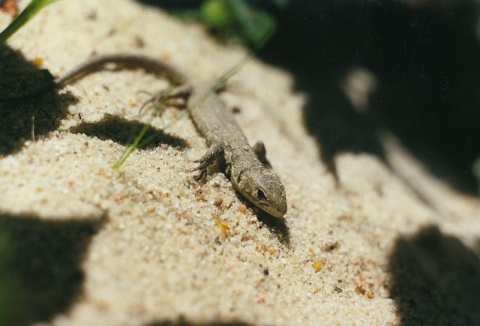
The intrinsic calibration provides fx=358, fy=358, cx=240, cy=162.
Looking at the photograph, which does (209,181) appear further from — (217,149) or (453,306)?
(453,306)

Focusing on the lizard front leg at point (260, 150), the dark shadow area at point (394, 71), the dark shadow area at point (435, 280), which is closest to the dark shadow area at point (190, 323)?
the dark shadow area at point (435, 280)

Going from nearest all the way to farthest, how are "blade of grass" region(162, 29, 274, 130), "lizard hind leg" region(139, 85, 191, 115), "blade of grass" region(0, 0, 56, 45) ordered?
"blade of grass" region(0, 0, 56, 45), "blade of grass" region(162, 29, 274, 130), "lizard hind leg" region(139, 85, 191, 115)

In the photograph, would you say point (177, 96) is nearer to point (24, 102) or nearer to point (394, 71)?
point (24, 102)

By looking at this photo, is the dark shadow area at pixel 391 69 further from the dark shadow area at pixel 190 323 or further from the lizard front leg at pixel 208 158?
the dark shadow area at pixel 190 323

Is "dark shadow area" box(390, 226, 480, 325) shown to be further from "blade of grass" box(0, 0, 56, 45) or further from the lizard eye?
"blade of grass" box(0, 0, 56, 45)

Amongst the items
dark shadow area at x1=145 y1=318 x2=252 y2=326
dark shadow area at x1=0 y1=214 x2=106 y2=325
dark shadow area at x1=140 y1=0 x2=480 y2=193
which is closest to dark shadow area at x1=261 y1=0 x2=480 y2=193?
dark shadow area at x1=140 y1=0 x2=480 y2=193

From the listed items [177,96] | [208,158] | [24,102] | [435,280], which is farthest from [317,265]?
[24,102]
